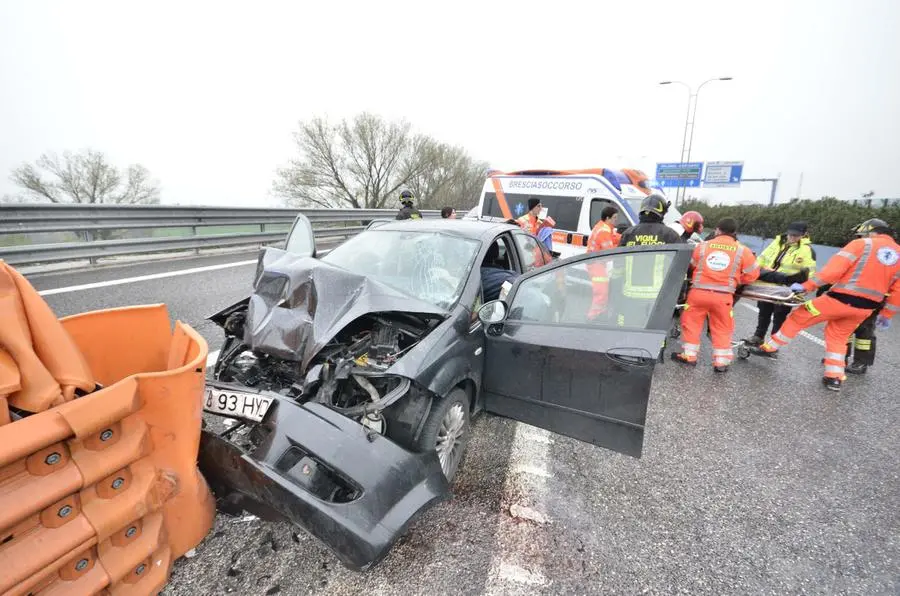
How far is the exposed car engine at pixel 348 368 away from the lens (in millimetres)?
1866

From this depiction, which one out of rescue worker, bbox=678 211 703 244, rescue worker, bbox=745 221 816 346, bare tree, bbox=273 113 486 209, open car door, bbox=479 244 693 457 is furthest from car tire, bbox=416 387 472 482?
bare tree, bbox=273 113 486 209

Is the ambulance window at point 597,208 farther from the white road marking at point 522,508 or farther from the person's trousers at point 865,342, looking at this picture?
the white road marking at point 522,508

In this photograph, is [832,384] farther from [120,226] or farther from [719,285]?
[120,226]

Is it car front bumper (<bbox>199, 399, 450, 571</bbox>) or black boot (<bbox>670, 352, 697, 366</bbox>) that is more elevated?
car front bumper (<bbox>199, 399, 450, 571</bbox>)

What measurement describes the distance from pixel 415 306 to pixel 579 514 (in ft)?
4.70

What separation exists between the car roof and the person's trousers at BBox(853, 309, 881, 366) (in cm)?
A: 394

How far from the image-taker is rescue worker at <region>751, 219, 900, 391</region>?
3.67 m

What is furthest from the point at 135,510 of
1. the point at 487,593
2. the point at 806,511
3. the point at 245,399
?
the point at 806,511

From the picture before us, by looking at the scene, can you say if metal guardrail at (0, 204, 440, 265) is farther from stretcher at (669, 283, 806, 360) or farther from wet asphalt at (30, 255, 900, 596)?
stretcher at (669, 283, 806, 360)

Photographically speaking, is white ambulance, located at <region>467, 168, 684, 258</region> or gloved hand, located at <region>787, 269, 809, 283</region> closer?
gloved hand, located at <region>787, 269, 809, 283</region>

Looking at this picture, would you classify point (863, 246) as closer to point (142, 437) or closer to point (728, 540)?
point (728, 540)

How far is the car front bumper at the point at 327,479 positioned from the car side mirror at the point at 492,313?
35.8 inches

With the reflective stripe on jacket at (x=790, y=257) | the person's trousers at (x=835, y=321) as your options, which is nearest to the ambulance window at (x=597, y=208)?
the reflective stripe on jacket at (x=790, y=257)

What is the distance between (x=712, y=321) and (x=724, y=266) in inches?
23.2
